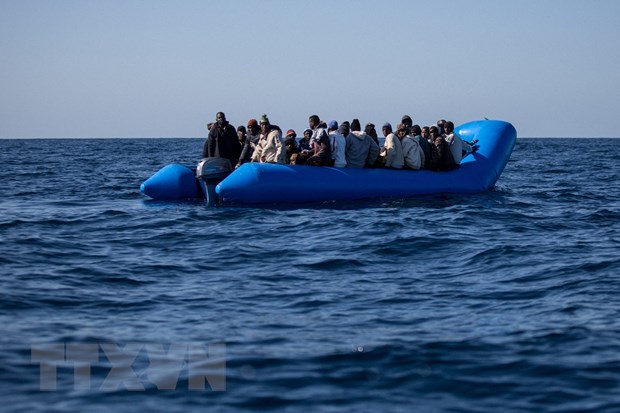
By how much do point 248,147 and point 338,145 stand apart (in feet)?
5.15

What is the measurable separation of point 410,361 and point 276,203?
28.1 ft

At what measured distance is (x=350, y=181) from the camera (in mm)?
14055

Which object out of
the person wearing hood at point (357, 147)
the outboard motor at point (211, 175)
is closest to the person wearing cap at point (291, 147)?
the person wearing hood at point (357, 147)

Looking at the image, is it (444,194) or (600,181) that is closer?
(444,194)

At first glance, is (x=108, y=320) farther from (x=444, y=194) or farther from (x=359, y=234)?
(x=444, y=194)

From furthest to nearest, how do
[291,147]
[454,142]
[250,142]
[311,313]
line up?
[454,142], [250,142], [291,147], [311,313]

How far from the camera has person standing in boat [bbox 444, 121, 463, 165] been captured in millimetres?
14953

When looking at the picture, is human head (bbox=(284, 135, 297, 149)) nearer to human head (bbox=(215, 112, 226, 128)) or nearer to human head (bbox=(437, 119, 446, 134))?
human head (bbox=(215, 112, 226, 128))

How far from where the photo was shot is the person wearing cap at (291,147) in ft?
46.5

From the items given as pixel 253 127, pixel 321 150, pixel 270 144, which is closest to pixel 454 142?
pixel 321 150

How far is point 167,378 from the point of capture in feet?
16.6

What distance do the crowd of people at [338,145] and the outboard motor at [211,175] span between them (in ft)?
1.40

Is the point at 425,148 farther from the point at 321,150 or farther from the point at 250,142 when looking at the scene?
the point at 250,142

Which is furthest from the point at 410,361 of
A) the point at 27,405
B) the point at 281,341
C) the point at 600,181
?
the point at 600,181
